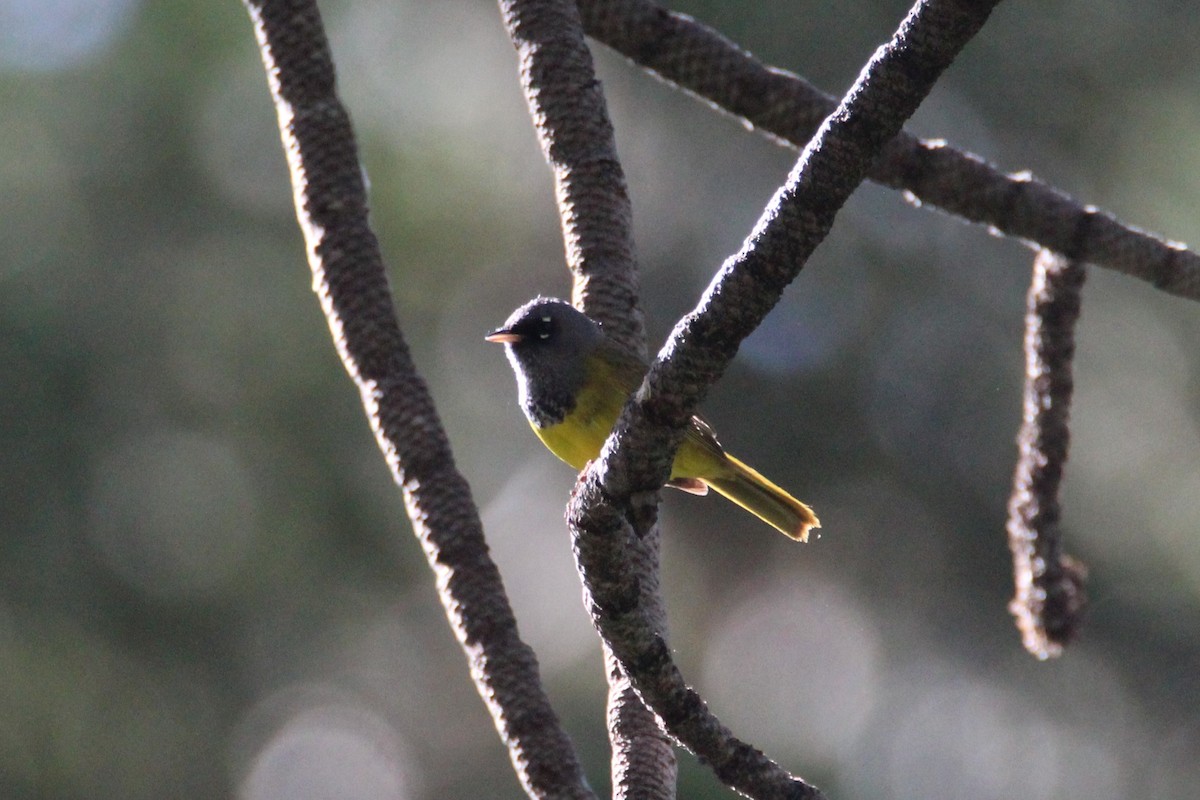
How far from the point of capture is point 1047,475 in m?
3.14

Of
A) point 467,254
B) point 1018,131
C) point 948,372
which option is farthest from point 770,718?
point 1018,131

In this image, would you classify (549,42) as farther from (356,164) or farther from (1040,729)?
(1040,729)

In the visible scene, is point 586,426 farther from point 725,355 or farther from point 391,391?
point 725,355

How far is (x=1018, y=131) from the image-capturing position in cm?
928

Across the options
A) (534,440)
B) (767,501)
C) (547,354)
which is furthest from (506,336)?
(534,440)

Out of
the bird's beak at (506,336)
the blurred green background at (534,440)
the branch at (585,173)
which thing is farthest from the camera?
the blurred green background at (534,440)

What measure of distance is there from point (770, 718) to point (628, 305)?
6.71 m

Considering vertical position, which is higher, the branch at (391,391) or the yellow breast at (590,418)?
the yellow breast at (590,418)

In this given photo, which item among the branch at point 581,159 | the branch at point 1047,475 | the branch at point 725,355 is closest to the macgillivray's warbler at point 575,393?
the branch at point 581,159

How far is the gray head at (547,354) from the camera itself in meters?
3.47

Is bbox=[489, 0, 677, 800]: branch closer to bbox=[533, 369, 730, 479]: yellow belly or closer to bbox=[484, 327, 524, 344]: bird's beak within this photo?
bbox=[533, 369, 730, 479]: yellow belly

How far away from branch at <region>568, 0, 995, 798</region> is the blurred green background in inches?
227

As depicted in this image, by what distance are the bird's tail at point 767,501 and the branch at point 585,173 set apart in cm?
127

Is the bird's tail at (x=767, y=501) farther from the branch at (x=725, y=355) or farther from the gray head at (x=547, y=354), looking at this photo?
the branch at (x=725, y=355)
